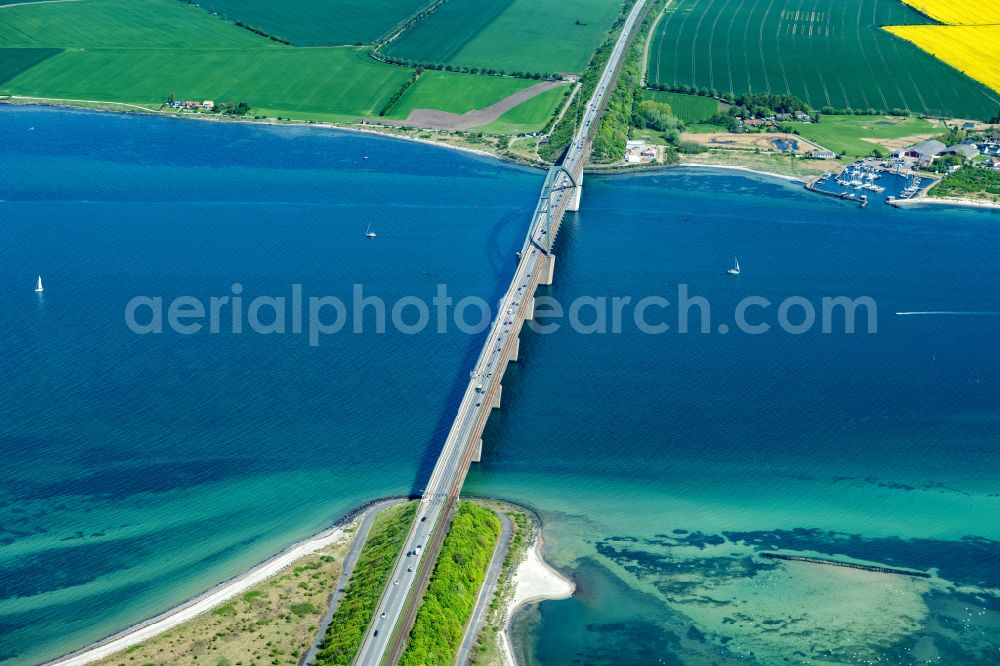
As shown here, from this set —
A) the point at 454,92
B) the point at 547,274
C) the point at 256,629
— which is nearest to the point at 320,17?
the point at 454,92

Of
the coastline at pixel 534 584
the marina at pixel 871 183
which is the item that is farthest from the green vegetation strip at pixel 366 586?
the marina at pixel 871 183

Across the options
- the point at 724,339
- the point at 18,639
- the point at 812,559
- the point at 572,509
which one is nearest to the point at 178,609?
the point at 18,639

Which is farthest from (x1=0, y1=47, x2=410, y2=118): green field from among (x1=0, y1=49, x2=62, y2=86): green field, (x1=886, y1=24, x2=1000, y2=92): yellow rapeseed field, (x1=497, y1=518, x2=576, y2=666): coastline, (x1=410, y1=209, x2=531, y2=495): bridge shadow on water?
(x1=497, y1=518, x2=576, y2=666): coastline

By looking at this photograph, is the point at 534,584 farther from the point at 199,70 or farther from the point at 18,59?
the point at 18,59

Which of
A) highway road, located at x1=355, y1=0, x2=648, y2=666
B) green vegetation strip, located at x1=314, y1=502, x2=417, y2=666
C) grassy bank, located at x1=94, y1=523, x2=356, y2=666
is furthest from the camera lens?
highway road, located at x1=355, y1=0, x2=648, y2=666

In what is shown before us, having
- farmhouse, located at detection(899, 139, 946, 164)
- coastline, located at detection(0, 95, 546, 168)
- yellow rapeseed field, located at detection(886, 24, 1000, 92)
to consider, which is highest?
yellow rapeseed field, located at detection(886, 24, 1000, 92)

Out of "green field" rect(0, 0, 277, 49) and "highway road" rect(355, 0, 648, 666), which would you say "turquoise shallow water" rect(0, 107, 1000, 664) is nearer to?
"highway road" rect(355, 0, 648, 666)

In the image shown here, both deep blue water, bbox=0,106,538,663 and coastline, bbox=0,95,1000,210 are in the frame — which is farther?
coastline, bbox=0,95,1000,210

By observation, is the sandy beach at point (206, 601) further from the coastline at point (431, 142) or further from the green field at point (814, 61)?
the green field at point (814, 61)
